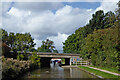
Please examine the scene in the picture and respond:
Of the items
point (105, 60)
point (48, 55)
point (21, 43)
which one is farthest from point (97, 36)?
point (21, 43)

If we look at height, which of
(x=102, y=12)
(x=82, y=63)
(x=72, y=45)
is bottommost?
(x=82, y=63)

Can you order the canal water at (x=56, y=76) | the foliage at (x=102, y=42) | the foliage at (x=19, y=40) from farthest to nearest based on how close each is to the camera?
the foliage at (x=19, y=40) < the foliage at (x=102, y=42) < the canal water at (x=56, y=76)

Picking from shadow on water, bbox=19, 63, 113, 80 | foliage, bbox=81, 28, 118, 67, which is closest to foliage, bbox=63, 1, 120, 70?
foliage, bbox=81, 28, 118, 67

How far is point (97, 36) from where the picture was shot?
35594mm

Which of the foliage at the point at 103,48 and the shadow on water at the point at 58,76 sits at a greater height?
the foliage at the point at 103,48

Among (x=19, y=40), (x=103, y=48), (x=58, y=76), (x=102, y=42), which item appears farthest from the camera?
(x=19, y=40)

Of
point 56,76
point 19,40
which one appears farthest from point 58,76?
point 19,40

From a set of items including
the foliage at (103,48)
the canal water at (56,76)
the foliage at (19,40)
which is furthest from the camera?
the foliage at (19,40)

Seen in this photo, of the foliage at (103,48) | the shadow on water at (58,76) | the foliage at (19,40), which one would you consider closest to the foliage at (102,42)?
the foliage at (103,48)

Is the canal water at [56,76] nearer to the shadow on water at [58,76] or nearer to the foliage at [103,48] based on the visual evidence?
the shadow on water at [58,76]

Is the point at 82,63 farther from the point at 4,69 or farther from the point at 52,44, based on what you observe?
the point at 4,69

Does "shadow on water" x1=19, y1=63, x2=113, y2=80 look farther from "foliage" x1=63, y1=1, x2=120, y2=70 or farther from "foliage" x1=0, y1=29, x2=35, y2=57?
"foliage" x1=0, y1=29, x2=35, y2=57

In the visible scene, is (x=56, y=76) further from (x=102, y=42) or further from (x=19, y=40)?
(x=19, y=40)

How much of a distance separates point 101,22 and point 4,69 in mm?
39909
